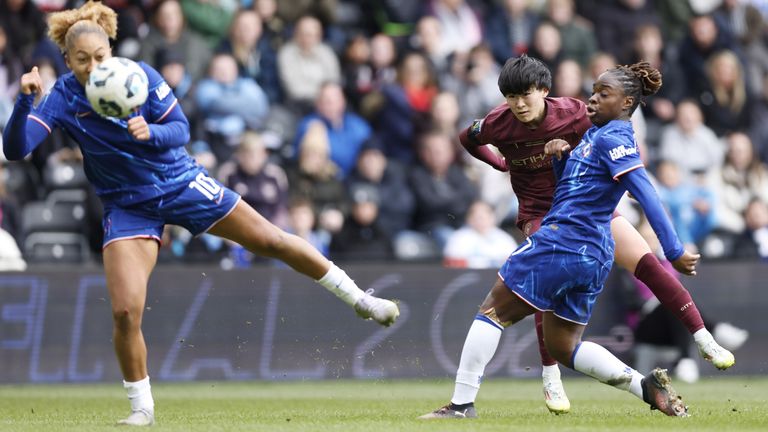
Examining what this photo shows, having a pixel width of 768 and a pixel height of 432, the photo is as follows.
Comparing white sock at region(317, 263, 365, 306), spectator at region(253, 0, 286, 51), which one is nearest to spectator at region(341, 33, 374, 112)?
spectator at region(253, 0, 286, 51)

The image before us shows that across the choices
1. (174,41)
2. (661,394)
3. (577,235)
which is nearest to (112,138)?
(577,235)

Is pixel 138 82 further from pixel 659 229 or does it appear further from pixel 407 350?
pixel 407 350

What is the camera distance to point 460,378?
8.55 meters

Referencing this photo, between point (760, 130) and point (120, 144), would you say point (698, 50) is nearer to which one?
point (760, 130)

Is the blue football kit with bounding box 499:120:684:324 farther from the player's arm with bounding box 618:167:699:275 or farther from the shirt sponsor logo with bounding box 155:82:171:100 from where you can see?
the shirt sponsor logo with bounding box 155:82:171:100

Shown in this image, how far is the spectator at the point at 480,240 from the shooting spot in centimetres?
1460

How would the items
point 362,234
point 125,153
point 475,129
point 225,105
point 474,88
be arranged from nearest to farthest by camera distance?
point 125,153 < point 475,129 < point 362,234 < point 225,105 < point 474,88

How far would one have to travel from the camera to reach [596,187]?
834 centimetres

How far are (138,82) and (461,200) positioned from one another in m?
7.94

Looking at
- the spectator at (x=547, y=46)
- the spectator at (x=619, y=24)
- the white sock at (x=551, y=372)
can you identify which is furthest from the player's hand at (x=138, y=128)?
the spectator at (x=619, y=24)

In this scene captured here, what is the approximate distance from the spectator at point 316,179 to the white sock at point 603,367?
6.40 metres

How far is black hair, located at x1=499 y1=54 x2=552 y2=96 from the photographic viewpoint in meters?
8.58

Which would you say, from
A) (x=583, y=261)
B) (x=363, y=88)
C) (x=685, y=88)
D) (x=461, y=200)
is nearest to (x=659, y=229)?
(x=583, y=261)

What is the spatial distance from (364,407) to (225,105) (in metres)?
5.68
